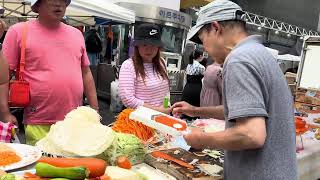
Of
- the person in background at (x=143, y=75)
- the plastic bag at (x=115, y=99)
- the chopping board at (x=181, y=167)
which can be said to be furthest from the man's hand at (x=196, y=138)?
the plastic bag at (x=115, y=99)

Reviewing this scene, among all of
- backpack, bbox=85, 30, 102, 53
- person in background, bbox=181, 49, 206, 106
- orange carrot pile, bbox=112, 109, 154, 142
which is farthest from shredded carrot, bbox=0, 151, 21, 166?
backpack, bbox=85, 30, 102, 53

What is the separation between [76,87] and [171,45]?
908 cm

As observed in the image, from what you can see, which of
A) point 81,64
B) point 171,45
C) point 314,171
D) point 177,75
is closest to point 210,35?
point 81,64

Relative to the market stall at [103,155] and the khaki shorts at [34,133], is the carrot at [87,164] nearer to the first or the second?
the market stall at [103,155]

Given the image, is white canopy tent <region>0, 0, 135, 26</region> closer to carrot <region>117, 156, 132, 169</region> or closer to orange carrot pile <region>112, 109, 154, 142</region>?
orange carrot pile <region>112, 109, 154, 142</region>

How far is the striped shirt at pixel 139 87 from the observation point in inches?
120

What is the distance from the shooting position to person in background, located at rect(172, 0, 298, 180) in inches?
61.8

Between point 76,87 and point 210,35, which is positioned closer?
point 210,35

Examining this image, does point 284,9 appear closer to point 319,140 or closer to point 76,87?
point 319,140

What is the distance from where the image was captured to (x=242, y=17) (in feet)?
5.95

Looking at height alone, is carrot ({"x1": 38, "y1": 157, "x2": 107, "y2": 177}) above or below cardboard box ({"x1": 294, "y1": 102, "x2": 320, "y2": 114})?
above

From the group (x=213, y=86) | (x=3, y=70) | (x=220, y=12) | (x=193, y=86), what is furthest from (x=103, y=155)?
(x=193, y=86)

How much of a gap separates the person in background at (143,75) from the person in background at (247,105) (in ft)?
4.07

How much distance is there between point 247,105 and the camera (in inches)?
61.3
